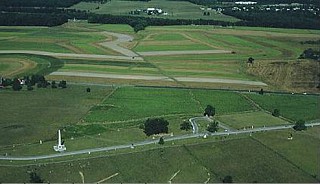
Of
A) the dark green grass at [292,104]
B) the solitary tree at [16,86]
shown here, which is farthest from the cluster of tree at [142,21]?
the dark green grass at [292,104]

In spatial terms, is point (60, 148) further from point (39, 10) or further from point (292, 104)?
point (39, 10)

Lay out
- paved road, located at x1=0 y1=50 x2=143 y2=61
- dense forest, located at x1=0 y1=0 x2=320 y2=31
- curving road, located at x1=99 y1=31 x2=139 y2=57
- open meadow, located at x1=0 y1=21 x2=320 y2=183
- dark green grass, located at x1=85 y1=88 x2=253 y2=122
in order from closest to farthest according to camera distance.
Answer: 1. open meadow, located at x1=0 y1=21 x2=320 y2=183
2. dark green grass, located at x1=85 y1=88 x2=253 y2=122
3. paved road, located at x1=0 y1=50 x2=143 y2=61
4. curving road, located at x1=99 y1=31 x2=139 y2=57
5. dense forest, located at x1=0 y1=0 x2=320 y2=31

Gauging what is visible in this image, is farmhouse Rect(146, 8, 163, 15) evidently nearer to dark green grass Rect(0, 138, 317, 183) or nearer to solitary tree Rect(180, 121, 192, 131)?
solitary tree Rect(180, 121, 192, 131)

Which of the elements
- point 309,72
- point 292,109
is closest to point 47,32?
point 309,72

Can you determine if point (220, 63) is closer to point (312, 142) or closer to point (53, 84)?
point (53, 84)

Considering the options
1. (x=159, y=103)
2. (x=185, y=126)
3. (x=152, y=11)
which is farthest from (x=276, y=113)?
(x=152, y=11)

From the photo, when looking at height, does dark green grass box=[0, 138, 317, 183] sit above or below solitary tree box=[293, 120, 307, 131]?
below

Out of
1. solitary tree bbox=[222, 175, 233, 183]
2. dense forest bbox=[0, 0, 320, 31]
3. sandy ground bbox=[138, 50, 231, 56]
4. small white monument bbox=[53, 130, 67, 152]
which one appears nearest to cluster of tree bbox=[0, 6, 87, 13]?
dense forest bbox=[0, 0, 320, 31]
